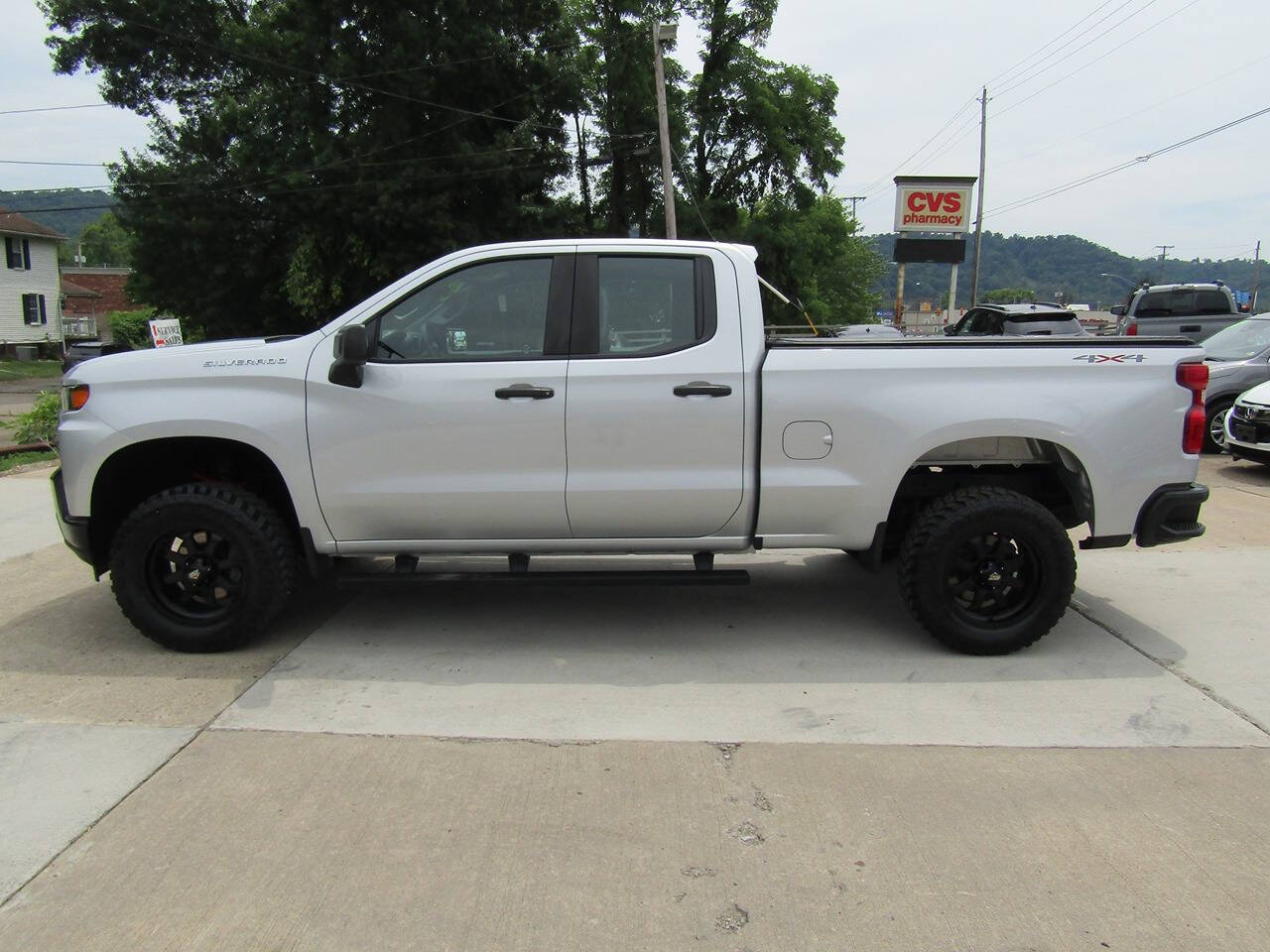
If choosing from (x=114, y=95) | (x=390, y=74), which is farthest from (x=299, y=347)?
(x=114, y=95)

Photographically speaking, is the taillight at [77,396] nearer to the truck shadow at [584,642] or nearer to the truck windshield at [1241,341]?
the truck shadow at [584,642]

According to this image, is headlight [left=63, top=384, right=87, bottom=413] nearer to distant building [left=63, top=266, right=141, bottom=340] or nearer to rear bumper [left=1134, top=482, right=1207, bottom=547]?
rear bumper [left=1134, top=482, right=1207, bottom=547]

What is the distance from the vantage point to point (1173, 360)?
4609mm

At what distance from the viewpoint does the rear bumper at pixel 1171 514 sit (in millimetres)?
4684

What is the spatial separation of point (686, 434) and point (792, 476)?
549 millimetres

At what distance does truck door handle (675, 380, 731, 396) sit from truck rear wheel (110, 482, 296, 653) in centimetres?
207

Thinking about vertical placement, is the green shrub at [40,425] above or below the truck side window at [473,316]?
below

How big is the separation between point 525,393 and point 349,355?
81cm

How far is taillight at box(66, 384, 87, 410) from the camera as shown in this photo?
15.3 feet

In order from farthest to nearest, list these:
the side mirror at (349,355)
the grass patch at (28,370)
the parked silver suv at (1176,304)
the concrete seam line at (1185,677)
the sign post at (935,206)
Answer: the grass patch at (28,370), the sign post at (935,206), the parked silver suv at (1176,304), the side mirror at (349,355), the concrete seam line at (1185,677)

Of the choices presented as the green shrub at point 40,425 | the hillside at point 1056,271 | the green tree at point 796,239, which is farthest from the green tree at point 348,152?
the hillside at point 1056,271

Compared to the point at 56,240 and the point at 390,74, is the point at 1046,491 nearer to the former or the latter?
the point at 390,74

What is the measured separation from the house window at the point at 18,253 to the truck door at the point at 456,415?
1965 inches

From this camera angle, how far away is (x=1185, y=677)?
15.0 ft
